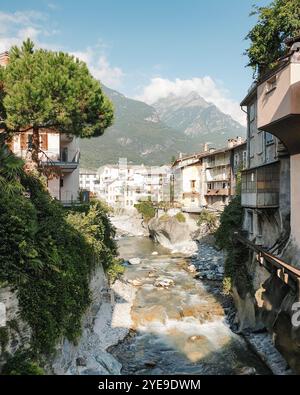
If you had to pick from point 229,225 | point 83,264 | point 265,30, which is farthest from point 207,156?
point 83,264

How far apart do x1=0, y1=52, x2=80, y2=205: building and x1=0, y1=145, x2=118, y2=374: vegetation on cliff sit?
9.83m

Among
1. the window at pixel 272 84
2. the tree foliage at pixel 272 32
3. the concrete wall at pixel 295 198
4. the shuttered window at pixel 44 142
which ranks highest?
the tree foliage at pixel 272 32

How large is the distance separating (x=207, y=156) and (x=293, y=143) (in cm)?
4154

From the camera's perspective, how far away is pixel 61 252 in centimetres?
1381

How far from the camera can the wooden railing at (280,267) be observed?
13.8 meters

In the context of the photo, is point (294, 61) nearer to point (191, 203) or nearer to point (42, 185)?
point (42, 185)

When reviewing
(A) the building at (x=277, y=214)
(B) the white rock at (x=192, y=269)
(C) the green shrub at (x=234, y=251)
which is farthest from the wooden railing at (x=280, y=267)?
(B) the white rock at (x=192, y=269)

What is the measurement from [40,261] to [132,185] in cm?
8803

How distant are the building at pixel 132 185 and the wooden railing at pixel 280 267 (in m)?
67.6

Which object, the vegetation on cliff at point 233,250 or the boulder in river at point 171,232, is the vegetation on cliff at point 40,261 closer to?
the vegetation on cliff at point 233,250

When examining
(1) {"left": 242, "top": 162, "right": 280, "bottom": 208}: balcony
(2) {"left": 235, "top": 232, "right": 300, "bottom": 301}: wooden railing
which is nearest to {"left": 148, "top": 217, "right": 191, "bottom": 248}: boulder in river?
(2) {"left": 235, "top": 232, "right": 300, "bottom": 301}: wooden railing

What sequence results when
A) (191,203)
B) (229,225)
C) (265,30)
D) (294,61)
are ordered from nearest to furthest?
(294,61) < (265,30) < (229,225) < (191,203)

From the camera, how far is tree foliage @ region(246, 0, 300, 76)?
1853cm

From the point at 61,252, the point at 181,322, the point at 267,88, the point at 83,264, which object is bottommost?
the point at 181,322
